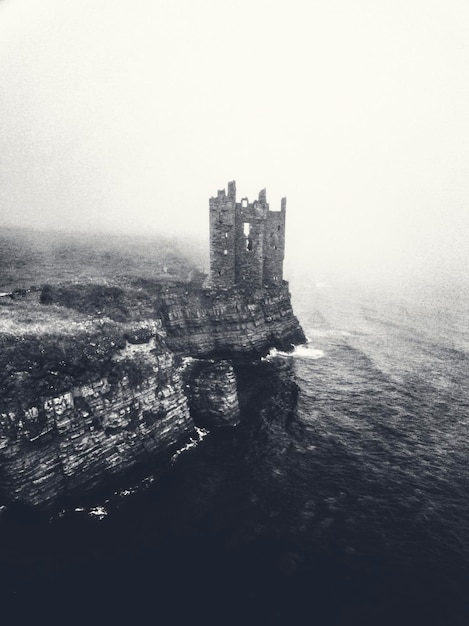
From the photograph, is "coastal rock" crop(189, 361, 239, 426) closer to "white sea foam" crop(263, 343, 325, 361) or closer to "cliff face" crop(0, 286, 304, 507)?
"cliff face" crop(0, 286, 304, 507)

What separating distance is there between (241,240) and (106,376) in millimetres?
35662

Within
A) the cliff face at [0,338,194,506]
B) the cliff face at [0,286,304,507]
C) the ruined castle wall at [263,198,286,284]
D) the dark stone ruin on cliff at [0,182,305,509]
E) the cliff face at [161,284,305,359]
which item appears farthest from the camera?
the ruined castle wall at [263,198,286,284]

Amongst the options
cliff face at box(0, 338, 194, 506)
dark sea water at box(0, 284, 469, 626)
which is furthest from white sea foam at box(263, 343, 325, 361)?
cliff face at box(0, 338, 194, 506)

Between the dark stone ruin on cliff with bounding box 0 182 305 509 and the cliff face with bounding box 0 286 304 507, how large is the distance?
84 mm

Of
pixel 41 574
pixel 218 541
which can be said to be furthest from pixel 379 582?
pixel 41 574

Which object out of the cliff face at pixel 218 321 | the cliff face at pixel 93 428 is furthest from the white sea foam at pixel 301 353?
the cliff face at pixel 93 428

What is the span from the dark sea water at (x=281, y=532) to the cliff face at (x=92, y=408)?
235 centimetres

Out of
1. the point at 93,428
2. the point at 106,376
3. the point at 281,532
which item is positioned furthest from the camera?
the point at 106,376

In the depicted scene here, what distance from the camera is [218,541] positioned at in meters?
24.8

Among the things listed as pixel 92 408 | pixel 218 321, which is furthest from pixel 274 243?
pixel 92 408

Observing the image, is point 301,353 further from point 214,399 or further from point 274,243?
point 214,399

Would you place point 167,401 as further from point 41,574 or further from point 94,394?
point 41,574

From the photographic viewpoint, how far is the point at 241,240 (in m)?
60.1

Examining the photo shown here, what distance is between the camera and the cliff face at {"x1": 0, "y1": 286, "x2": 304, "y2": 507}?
1041 inches
